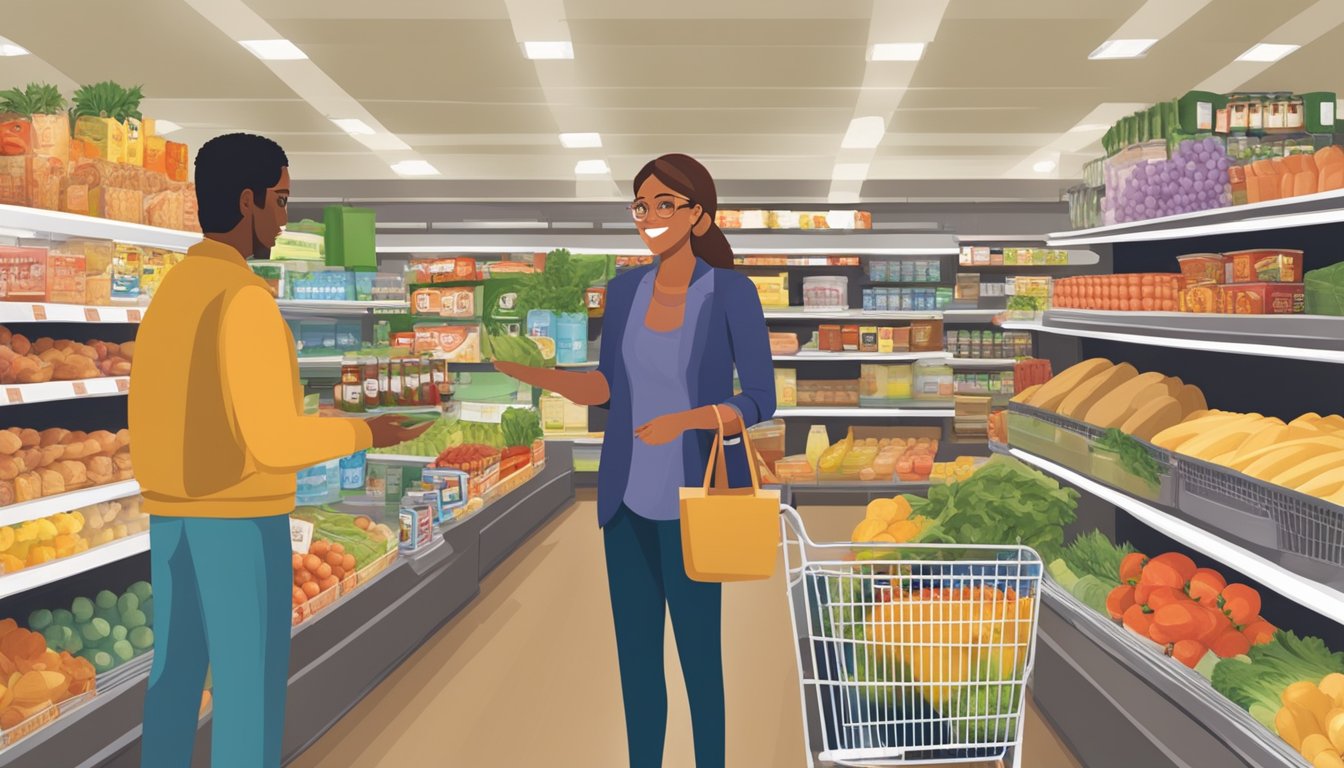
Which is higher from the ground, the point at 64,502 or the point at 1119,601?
the point at 64,502

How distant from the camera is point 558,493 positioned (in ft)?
27.0

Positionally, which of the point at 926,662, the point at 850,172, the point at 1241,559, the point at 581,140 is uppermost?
the point at 581,140

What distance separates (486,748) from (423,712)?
0.46 meters

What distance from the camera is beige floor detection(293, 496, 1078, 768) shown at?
3498mm

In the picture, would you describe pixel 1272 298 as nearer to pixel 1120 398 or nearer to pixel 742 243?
pixel 1120 398

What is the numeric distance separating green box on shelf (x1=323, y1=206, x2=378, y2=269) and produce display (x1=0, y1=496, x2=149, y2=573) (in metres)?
2.29

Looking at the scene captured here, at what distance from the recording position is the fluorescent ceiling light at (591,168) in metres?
13.2

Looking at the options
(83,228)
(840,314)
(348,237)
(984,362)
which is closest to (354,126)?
(840,314)

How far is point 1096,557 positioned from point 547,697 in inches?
84.9

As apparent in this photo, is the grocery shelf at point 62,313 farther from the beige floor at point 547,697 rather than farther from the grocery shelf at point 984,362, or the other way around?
the grocery shelf at point 984,362

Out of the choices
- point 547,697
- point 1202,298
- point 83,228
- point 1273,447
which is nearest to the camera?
point 1273,447

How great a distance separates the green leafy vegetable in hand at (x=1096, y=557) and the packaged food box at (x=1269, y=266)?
1258mm

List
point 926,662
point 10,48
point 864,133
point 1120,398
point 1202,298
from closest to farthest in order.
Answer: point 926,662 < point 1202,298 < point 1120,398 < point 10,48 < point 864,133

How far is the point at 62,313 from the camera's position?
10.00 feet
